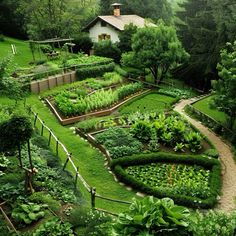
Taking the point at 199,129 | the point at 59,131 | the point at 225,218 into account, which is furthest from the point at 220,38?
the point at 225,218

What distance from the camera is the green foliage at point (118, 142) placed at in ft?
60.7

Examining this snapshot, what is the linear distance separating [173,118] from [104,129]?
414 cm

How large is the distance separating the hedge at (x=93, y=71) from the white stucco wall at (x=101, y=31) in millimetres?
8289

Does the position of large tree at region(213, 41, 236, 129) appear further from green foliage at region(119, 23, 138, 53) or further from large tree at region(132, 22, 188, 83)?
green foliage at region(119, 23, 138, 53)

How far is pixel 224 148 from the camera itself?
20.8 meters

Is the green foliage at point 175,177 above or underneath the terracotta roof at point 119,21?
underneath

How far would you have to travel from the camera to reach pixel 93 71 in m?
32.0

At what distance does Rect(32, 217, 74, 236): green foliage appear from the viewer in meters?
9.69

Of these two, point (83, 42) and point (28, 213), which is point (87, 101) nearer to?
point (28, 213)

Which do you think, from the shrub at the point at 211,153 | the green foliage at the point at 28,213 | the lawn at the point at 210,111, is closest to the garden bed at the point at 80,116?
the lawn at the point at 210,111

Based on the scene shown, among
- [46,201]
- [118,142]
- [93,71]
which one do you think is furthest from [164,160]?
[93,71]

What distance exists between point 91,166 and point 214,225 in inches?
456

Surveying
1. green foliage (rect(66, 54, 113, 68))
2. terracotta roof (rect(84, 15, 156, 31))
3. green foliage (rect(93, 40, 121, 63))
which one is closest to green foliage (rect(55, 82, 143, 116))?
green foliage (rect(66, 54, 113, 68))

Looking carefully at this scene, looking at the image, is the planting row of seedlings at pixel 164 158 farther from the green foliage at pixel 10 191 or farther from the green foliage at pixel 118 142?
the green foliage at pixel 10 191
